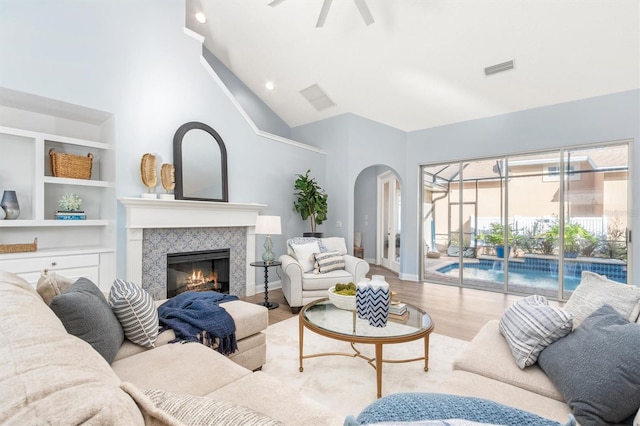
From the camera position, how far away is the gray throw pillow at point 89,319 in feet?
4.52

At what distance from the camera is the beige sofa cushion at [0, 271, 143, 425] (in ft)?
1.50

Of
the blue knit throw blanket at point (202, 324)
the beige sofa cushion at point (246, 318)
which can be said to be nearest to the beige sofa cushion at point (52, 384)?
the blue knit throw blanket at point (202, 324)

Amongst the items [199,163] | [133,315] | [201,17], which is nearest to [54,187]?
[199,163]

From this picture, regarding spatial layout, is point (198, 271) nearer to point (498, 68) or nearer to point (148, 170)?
point (148, 170)

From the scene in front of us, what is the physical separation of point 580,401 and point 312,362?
68.5 inches

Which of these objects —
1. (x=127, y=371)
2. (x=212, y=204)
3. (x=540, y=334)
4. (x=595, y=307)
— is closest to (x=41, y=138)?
(x=212, y=204)

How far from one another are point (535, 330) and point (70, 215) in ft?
13.7

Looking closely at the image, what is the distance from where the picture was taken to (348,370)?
235cm

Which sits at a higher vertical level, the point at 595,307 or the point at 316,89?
the point at 316,89

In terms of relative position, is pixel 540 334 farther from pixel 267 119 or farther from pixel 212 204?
pixel 267 119

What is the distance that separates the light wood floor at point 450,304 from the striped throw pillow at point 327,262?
25.4 inches

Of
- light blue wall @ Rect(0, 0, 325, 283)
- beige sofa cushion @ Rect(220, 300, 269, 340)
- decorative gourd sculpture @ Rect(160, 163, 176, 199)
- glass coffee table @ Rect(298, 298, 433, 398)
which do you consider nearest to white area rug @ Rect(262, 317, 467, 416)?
glass coffee table @ Rect(298, 298, 433, 398)

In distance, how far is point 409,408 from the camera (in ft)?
2.25

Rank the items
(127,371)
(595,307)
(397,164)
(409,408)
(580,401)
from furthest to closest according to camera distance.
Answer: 1. (397,164)
2. (595,307)
3. (127,371)
4. (580,401)
5. (409,408)
